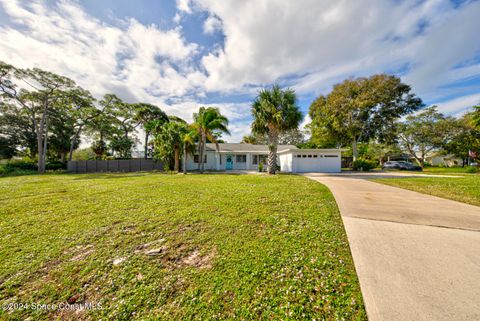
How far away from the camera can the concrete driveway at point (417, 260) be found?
70.4 inches

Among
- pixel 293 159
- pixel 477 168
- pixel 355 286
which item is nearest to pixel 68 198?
pixel 355 286

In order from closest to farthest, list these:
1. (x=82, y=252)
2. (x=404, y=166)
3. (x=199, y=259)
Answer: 1. (x=199, y=259)
2. (x=82, y=252)
3. (x=404, y=166)

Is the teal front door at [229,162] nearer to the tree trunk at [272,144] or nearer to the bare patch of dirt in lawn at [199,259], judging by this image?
the tree trunk at [272,144]

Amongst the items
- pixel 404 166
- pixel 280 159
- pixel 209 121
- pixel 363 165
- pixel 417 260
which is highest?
pixel 209 121

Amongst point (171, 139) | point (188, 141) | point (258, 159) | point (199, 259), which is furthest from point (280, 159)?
point (199, 259)

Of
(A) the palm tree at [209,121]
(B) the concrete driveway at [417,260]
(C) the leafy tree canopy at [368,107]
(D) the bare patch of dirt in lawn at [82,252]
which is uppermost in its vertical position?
(C) the leafy tree canopy at [368,107]

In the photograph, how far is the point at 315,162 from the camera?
57.6ft

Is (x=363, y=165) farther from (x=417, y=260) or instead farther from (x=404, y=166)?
(x=417, y=260)

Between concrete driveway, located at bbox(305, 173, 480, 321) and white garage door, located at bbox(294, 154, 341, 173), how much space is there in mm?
12666

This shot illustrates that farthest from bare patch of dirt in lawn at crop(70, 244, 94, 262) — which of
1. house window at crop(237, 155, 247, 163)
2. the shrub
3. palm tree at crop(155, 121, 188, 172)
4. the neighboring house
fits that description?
the neighboring house

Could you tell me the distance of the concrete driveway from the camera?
5.87ft

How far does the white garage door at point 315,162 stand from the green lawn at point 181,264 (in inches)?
522

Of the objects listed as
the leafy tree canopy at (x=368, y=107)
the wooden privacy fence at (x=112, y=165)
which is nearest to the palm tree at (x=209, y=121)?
the wooden privacy fence at (x=112, y=165)

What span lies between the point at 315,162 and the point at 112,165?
79.5ft
